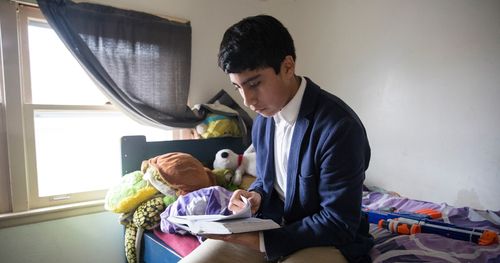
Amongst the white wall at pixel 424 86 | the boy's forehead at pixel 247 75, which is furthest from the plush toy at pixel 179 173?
the white wall at pixel 424 86

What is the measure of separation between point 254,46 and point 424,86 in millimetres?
1633

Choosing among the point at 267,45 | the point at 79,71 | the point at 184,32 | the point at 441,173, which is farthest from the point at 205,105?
the point at 441,173

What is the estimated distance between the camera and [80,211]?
1771 millimetres

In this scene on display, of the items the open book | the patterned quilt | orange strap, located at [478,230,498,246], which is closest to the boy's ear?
the open book

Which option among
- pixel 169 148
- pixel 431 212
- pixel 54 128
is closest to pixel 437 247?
pixel 431 212

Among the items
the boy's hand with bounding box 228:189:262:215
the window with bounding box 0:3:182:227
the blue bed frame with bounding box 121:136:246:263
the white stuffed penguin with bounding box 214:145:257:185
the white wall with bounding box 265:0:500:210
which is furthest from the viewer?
the white stuffed penguin with bounding box 214:145:257:185

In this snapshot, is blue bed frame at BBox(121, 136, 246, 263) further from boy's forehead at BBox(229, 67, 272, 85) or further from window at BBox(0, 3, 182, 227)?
boy's forehead at BBox(229, 67, 272, 85)

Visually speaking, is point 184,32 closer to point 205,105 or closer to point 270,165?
point 205,105

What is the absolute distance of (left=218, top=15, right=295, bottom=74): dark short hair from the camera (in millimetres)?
821

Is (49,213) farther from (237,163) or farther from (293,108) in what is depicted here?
(293,108)

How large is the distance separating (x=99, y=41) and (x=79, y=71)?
0.84 ft

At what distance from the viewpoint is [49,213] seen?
167cm

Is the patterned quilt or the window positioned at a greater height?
the window

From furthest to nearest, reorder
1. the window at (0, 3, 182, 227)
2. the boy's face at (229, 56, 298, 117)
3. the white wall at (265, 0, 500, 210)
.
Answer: the white wall at (265, 0, 500, 210), the window at (0, 3, 182, 227), the boy's face at (229, 56, 298, 117)
